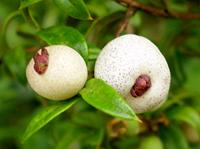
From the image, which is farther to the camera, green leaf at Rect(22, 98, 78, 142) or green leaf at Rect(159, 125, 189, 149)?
green leaf at Rect(159, 125, 189, 149)

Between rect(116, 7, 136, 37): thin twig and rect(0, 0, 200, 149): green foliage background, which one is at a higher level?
rect(116, 7, 136, 37): thin twig

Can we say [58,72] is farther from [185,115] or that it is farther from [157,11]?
[185,115]

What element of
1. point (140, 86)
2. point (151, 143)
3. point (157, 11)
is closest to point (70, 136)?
point (151, 143)

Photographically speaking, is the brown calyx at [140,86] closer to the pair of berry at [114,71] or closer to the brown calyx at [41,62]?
the pair of berry at [114,71]

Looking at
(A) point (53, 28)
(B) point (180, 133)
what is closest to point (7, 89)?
(B) point (180, 133)

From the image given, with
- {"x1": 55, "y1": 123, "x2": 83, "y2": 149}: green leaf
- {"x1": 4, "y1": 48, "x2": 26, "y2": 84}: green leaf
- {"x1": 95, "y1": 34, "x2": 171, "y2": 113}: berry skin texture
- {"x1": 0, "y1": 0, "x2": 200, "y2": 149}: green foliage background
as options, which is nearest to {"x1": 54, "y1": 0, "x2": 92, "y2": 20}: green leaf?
{"x1": 0, "y1": 0, "x2": 200, "y2": 149}: green foliage background

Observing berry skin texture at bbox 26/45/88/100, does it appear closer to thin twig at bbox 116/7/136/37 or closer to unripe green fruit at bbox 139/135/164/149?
thin twig at bbox 116/7/136/37
